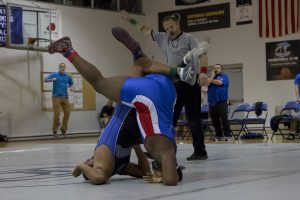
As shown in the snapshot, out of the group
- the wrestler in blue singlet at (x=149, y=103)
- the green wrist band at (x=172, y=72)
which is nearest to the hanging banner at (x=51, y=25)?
the green wrist band at (x=172, y=72)

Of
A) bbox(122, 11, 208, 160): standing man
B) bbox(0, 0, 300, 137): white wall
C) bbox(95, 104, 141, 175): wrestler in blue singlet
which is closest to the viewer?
bbox(95, 104, 141, 175): wrestler in blue singlet

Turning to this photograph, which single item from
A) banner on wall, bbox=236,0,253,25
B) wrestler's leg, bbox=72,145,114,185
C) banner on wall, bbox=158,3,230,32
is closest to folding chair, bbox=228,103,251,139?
banner on wall, bbox=236,0,253,25

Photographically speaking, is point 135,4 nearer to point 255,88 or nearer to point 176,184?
point 255,88

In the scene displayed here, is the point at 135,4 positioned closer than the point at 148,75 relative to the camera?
No

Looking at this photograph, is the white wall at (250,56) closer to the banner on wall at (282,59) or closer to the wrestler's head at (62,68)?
the banner on wall at (282,59)

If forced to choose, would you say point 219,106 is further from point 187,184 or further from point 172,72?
point 187,184

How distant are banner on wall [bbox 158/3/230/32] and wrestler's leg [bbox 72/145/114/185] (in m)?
13.9

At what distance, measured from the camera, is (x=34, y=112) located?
15.8 meters

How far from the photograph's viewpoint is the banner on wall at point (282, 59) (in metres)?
16.0

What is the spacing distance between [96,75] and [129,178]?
880 mm

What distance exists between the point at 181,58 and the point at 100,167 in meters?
2.09

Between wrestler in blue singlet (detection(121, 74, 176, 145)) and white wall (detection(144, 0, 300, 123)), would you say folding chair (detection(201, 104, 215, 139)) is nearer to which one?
white wall (detection(144, 0, 300, 123))

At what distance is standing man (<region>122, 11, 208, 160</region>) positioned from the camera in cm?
559

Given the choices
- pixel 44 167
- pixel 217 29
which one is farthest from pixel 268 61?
pixel 44 167
